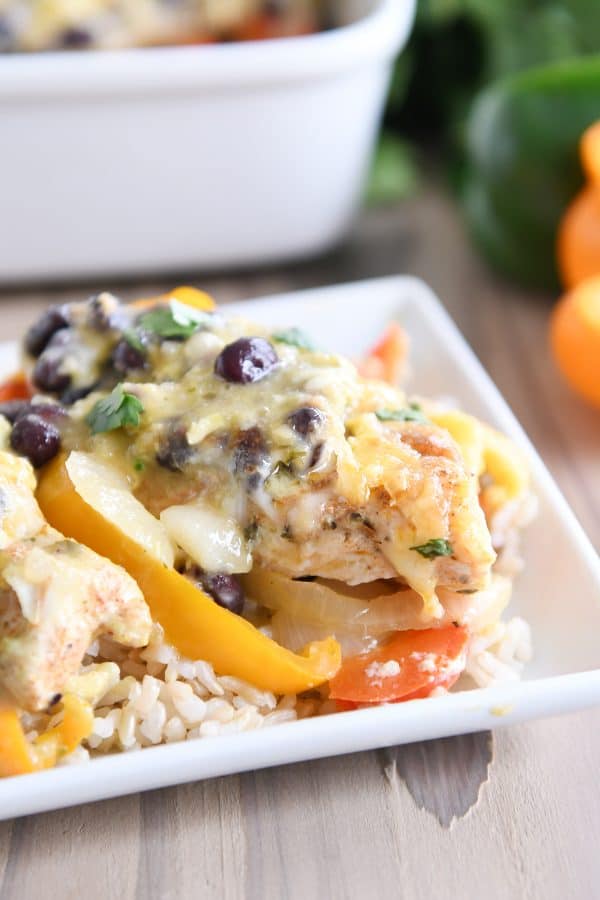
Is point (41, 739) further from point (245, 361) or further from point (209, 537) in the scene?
point (245, 361)

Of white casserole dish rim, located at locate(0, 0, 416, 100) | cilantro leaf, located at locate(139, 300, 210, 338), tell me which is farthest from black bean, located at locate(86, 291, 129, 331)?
white casserole dish rim, located at locate(0, 0, 416, 100)

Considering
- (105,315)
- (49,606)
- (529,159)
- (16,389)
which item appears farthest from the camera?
(529,159)

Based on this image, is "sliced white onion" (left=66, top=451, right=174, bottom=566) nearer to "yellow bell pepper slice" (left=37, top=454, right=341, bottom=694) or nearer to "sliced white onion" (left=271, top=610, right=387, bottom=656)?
"yellow bell pepper slice" (left=37, top=454, right=341, bottom=694)

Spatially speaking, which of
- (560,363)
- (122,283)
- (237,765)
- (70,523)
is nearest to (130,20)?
(122,283)

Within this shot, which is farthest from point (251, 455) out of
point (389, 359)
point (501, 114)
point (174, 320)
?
point (501, 114)

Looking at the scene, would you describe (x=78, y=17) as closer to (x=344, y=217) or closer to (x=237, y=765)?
(x=344, y=217)

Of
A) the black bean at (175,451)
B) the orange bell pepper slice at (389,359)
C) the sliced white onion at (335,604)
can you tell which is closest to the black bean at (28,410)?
→ the black bean at (175,451)

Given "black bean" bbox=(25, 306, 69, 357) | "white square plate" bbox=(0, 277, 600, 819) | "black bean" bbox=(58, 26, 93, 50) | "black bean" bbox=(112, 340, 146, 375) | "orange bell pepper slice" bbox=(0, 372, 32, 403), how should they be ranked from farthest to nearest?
"black bean" bbox=(58, 26, 93, 50) < "orange bell pepper slice" bbox=(0, 372, 32, 403) < "black bean" bbox=(25, 306, 69, 357) < "black bean" bbox=(112, 340, 146, 375) < "white square plate" bbox=(0, 277, 600, 819)

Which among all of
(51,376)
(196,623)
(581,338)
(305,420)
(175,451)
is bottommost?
(581,338)
